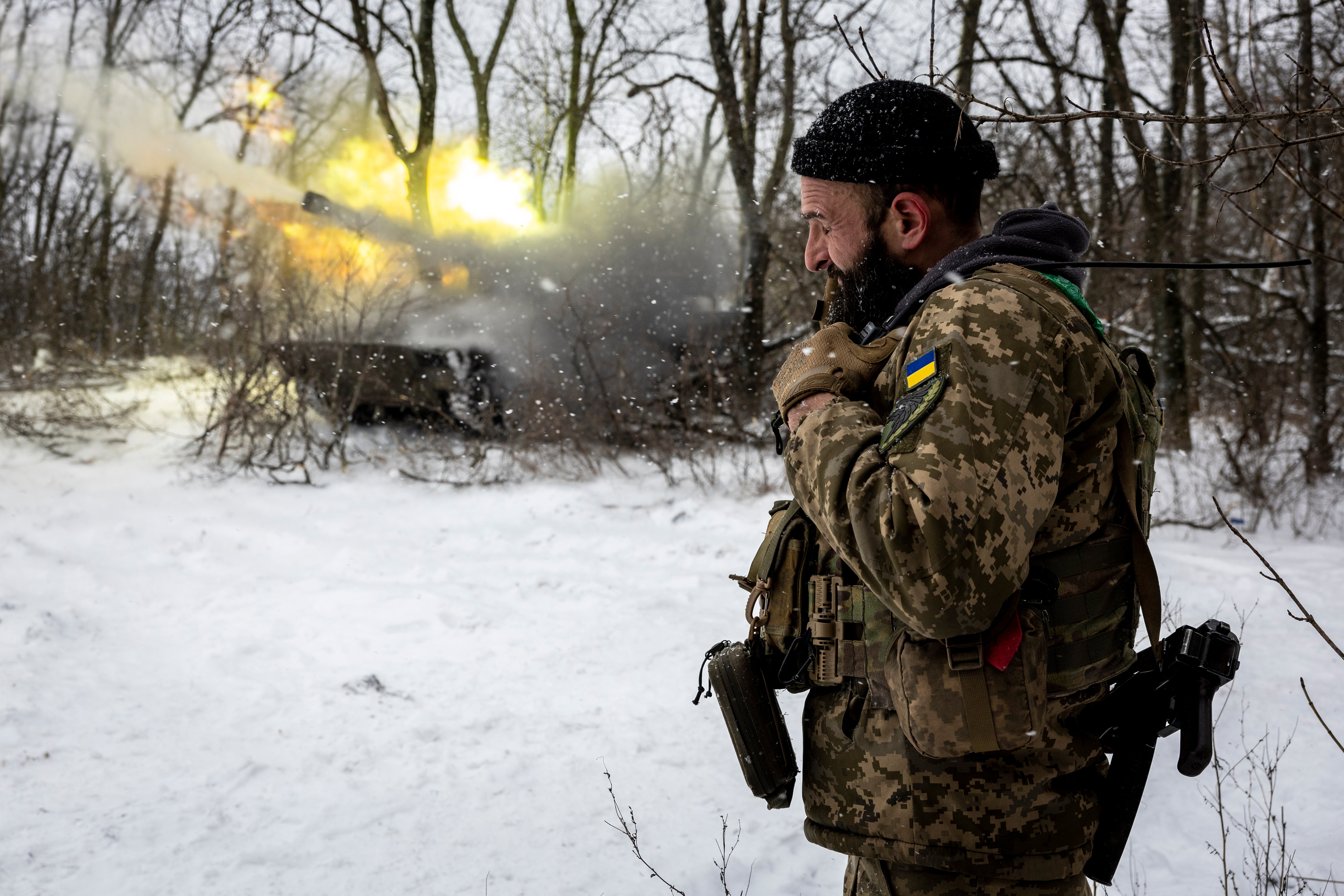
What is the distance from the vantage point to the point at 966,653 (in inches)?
48.0

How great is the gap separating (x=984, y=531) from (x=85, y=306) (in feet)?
61.9

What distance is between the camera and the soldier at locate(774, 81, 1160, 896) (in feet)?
3.71

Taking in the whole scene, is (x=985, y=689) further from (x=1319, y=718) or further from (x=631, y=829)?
(x=631, y=829)

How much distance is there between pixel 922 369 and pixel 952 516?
0.24 meters

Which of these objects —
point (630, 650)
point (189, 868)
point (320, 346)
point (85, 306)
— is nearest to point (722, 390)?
point (320, 346)

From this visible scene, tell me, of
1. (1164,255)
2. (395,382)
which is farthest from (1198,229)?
(395,382)

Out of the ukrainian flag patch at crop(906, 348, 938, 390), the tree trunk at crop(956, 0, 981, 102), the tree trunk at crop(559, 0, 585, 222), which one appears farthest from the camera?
the tree trunk at crop(559, 0, 585, 222)

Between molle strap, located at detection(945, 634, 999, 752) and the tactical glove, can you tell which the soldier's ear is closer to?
the tactical glove

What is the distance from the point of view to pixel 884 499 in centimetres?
112

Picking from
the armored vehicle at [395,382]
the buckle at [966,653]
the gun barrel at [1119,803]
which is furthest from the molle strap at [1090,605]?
the armored vehicle at [395,382]

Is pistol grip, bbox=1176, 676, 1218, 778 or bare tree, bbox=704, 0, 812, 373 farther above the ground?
bare tree, bbox=704, 0, 812, 373

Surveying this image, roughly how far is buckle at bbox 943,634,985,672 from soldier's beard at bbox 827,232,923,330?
61 cm

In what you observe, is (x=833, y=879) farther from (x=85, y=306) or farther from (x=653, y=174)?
(x=85, y=306)

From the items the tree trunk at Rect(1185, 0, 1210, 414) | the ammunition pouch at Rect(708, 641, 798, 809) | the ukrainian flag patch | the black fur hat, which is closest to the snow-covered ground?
the ammunition pouch at Rect(708, 641, 798, 809)
